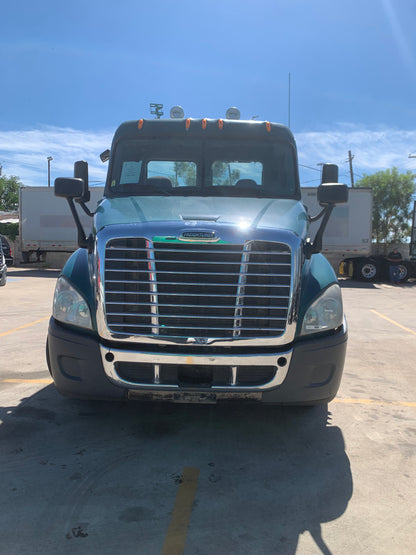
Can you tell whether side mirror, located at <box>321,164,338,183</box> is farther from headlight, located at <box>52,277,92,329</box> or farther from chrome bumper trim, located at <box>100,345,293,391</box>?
headlight, located at <box>52,277,92,329</box>

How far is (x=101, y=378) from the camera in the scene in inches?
128

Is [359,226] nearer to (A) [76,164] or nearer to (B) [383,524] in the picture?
(A) [76,164]

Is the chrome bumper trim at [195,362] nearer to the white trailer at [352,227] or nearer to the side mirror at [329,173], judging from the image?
the side mirror at [329,173]

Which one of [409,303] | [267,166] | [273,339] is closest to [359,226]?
[409,303]

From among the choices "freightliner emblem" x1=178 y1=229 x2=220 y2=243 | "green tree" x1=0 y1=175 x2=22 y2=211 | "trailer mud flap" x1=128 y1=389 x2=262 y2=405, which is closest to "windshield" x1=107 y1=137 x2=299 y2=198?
"freightliner emblem" x1=178 y1=229 x2=220 y2=243

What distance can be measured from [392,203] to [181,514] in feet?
131

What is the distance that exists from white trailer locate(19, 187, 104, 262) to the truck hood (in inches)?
799

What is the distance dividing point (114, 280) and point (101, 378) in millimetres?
682

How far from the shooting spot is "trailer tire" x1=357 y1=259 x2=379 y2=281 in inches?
867

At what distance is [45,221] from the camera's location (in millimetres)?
23797

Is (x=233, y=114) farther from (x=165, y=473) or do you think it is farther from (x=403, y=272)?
(x=403, y=272)

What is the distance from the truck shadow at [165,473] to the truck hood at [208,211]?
62.7 inches

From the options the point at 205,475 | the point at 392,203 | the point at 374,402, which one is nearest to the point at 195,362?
the point at 205,475

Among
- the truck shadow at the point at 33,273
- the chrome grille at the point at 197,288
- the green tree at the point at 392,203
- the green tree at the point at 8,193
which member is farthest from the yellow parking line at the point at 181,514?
the green tree at the point at 8,193
